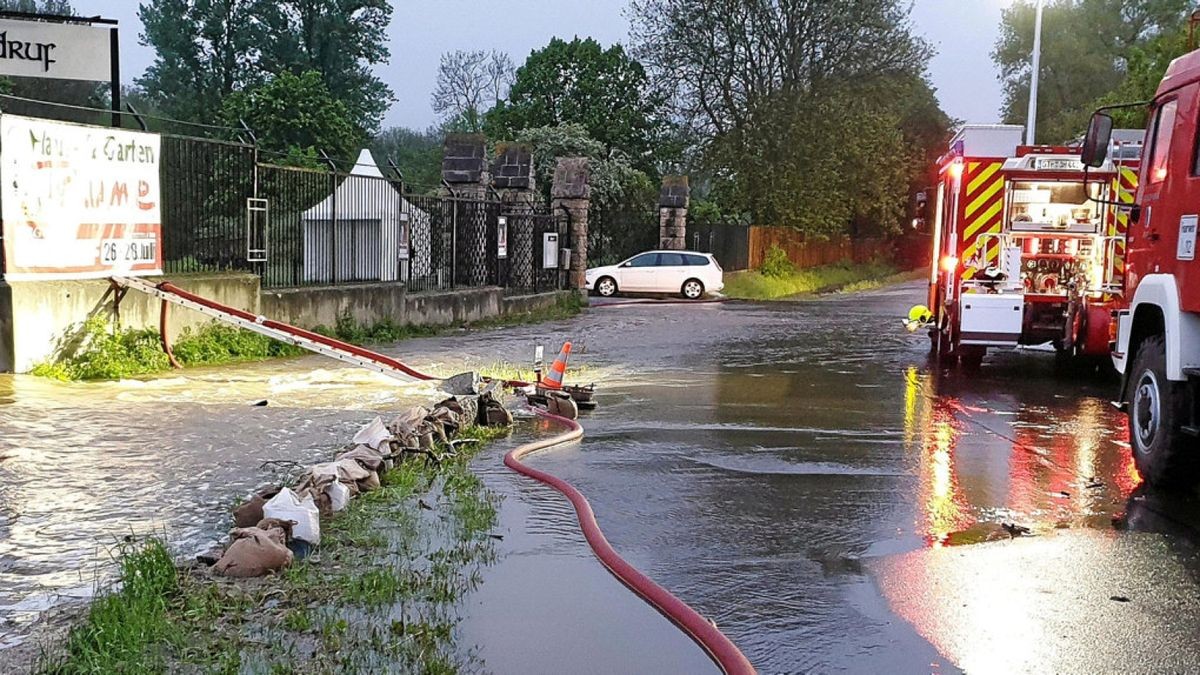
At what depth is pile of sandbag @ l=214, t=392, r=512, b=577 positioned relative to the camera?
5270mm

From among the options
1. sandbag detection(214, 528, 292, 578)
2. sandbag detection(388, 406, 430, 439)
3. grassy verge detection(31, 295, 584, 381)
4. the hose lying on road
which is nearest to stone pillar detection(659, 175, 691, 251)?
grassy verge detection(31, 295, 584, 381)

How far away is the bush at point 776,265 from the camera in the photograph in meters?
38.8

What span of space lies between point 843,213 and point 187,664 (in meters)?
42.5

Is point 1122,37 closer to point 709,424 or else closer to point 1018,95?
point 1018,95

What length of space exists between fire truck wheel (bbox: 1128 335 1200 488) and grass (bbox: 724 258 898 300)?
25600 millimetres

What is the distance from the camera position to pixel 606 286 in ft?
105

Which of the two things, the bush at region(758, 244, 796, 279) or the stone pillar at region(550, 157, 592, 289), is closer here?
the stone pillar at region(550, 157, 592, 289)

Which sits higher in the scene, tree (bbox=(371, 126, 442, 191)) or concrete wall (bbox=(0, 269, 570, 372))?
tree (bbox=(371, 126, 442, 191))

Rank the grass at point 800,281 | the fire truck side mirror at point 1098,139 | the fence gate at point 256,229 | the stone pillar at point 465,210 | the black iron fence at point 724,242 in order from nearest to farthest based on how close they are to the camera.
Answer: the fire truck side mirror at point 1098,139 → the fence gate at point 256,229 → the stone pillar at point 465,210 → the grass at point 800,281 → the black iron fence at point 724,242

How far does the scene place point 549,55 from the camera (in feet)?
158

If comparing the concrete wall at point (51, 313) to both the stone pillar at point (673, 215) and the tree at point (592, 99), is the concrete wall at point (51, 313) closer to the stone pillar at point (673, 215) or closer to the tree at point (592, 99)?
the stone pillar at point (673, 215)

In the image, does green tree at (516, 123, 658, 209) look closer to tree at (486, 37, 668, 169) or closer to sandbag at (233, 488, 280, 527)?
tree at (486, 37, 668, 169)

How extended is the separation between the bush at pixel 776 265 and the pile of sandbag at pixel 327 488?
30.2 m

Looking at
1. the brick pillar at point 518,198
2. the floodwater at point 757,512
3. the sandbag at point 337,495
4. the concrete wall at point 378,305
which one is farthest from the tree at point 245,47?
the sandbag at point 337,495
